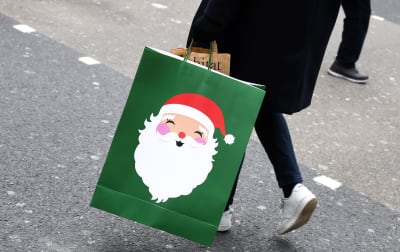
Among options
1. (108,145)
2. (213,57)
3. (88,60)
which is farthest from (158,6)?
(213,57)

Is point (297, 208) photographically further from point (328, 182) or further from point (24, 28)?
point (24, 28)

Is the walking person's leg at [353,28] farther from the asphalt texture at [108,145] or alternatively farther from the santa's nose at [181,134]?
the santa's nose at [181,134]

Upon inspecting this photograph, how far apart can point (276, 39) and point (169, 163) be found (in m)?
0.59

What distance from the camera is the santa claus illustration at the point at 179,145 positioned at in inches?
100

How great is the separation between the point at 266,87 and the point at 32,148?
4.32 feet

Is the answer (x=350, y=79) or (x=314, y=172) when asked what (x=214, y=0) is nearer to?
(x=314, y=172)

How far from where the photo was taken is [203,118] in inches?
100

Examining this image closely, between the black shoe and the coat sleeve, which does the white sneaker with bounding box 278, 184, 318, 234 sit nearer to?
the coat sleeve

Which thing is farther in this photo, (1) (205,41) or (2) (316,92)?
(2) (316,92)

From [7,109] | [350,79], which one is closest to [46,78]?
[7,109]

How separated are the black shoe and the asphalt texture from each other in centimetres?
7

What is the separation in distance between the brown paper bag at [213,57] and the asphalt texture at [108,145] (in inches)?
29.7

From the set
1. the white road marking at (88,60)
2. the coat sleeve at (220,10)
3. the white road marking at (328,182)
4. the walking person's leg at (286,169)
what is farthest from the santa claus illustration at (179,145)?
the white road marking at (88,60)

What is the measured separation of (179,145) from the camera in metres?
2.59
